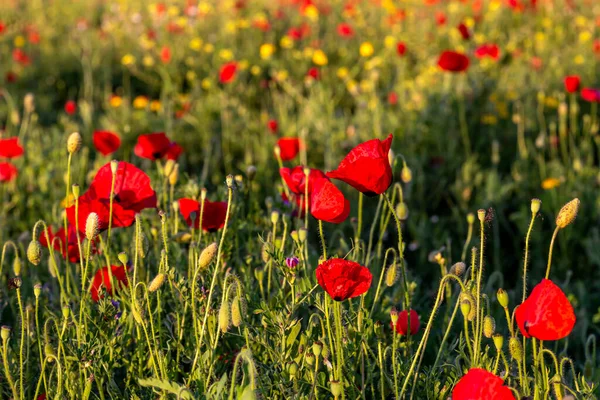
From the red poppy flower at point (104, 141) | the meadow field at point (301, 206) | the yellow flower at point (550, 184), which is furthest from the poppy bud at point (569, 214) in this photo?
the yellow flower at point (550, 184)

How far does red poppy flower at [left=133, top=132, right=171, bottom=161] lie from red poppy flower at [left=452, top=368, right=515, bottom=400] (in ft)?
3.90

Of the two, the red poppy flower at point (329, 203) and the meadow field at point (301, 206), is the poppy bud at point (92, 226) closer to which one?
the meadow field at point (301, 206)

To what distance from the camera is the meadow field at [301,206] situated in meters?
1.49

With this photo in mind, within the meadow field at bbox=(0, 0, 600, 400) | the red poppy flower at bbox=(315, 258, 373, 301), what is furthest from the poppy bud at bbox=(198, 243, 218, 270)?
the red poppy flower at bbox=(315, 258, 373, 301)

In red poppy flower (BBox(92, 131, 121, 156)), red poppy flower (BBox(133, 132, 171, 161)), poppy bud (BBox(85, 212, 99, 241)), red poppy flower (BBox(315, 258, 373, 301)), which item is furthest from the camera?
red poppy flower (BBox(92, 131, 121, 156))

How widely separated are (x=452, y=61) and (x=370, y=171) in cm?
191

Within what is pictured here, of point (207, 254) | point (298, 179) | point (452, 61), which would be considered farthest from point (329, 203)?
point (452, 61)

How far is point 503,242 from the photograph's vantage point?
3.12m

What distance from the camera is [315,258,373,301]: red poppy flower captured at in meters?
1.32

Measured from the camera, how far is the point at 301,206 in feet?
6.32

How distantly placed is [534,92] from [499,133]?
43 centimetres

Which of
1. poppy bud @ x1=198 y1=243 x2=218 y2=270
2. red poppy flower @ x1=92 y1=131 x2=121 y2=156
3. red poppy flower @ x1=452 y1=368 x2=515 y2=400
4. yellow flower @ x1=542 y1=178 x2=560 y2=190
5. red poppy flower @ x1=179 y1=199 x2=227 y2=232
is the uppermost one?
poppy bud @ x1=198 y1=243 x2=218 y2=270

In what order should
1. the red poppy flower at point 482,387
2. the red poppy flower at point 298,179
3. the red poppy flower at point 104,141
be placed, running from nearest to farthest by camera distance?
1. the red poppy flower at point 482,387
2. the red poppy flower at point 298,179
3. the red poppy flower at point 104,141

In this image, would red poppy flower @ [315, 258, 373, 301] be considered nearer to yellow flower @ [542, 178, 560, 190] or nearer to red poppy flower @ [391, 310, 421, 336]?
red poppy flower @ [391, 310, 421, 336]
